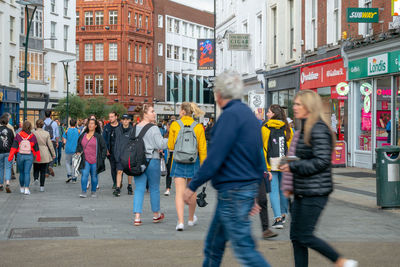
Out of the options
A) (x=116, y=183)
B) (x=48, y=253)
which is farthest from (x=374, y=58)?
(x=48, y=253)

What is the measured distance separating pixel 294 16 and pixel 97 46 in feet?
174

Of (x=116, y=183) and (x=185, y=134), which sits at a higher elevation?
(x=185, y=134)

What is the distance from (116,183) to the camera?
16.0 metres

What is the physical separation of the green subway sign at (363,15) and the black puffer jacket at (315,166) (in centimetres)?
1561

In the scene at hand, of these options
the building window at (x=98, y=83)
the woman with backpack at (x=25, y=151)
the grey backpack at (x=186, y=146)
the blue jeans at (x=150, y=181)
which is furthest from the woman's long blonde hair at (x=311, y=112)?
the building window at (x=98, y=83)

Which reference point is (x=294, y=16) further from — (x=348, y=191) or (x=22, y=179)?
(x=22, y=179)

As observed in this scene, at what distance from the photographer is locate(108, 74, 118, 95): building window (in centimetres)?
7812

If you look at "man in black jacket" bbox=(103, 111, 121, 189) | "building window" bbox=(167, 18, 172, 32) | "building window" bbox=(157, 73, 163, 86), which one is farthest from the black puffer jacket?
"building window" bbox=(167, 18, 172, 32)

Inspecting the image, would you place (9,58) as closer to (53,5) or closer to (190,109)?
(53,5)

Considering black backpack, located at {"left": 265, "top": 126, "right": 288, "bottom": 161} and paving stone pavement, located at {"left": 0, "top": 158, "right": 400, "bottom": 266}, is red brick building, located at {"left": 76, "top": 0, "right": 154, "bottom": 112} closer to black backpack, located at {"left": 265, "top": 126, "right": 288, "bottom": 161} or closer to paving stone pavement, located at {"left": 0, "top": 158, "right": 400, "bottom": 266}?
paving stone pavement, located at {"left": 0, "top": 158, "right": 400, "bottom": 266}

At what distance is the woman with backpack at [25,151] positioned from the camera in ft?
49.4

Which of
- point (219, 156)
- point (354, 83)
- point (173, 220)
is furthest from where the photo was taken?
point (354, 83)

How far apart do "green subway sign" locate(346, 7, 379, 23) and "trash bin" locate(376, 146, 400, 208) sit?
962 centimetres

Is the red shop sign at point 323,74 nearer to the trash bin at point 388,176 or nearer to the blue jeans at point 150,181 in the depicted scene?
the trash bin at point 388,176
